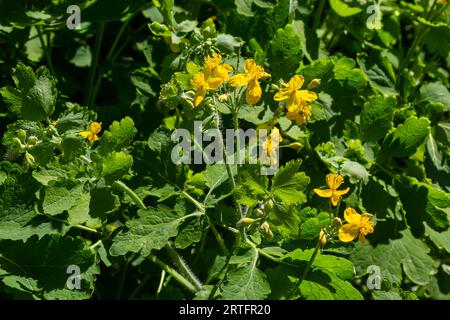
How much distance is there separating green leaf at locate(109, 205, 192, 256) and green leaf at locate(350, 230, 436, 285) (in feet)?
2.62

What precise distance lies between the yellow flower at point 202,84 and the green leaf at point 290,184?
0.31m

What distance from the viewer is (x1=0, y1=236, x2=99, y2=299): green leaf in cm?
195

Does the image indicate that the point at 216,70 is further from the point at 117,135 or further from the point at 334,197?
the point at 334,197

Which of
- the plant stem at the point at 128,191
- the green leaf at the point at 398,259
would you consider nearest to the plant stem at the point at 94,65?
the plant stem at the point at 128,191

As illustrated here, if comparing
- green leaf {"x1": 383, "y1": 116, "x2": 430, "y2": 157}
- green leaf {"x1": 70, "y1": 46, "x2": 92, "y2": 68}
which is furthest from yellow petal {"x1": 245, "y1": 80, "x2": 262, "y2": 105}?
green leaf {"x1": 70, "y1": 46, "x2": 92, "y2": 68}

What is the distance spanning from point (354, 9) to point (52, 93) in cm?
145

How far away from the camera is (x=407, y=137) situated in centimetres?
229

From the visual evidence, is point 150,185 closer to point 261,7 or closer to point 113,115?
point 113,115

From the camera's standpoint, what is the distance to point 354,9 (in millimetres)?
2824

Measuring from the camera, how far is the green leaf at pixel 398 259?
2.38 meters

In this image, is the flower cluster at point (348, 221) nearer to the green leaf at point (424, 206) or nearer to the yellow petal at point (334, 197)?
the yellow petal at point (334, 197)

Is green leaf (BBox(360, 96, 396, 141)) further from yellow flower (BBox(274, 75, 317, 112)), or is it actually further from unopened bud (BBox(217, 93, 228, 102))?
unopened bud (BBox(217, 93, 228, 102))

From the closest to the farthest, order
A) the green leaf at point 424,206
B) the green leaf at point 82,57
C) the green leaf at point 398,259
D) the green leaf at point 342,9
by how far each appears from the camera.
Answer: the green leaf at point 424,206, the green leaf at point 398,259, the green leaf at point 342,9, the green leaf at point 82,57
